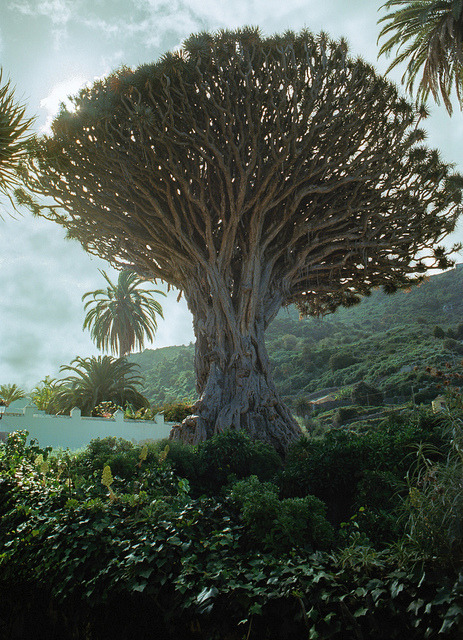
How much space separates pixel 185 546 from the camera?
134 inches

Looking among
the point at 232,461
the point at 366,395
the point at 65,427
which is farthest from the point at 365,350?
the point at 232,461

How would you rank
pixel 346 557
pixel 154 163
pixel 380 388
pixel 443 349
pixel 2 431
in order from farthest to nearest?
1. pixel 443 349
2. pixel 380 388
3. pixel 2 431
4. pixel 154 163
5. pixel 346 557

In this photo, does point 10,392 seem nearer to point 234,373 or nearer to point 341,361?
point 234,373

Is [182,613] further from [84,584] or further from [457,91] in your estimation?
[457,91]

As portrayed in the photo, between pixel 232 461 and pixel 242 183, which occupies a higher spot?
pixel 242 183

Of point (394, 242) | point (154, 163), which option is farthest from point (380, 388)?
point (154, 163)

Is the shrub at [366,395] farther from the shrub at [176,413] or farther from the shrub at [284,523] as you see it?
the shrub at [284,523]

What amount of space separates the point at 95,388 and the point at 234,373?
410 inches

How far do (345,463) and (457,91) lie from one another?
9197 millimetres

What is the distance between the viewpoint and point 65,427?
14594 millimetres

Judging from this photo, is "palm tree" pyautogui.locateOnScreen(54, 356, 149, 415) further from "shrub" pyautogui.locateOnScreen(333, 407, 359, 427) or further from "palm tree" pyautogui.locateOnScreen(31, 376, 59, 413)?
"shrub" pyautogui.locateOnScreen(333, 407, 359, 427)

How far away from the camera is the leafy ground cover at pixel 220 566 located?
263 cm

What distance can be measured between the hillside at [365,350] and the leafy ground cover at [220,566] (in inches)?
1146

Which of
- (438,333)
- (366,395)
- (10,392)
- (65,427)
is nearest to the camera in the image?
(65,427)
